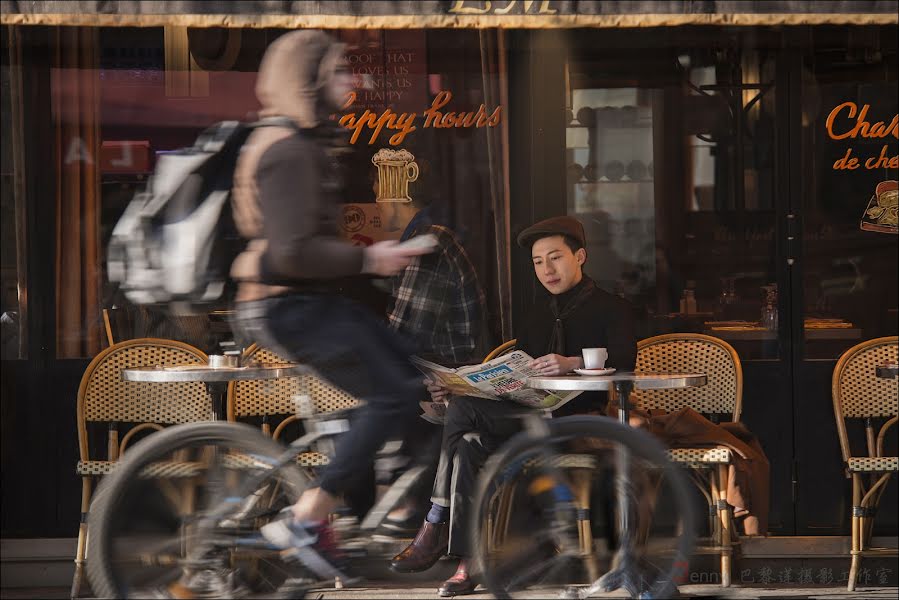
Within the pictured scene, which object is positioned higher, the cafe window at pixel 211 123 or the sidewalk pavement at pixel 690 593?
the cafe window at pixel 211 123

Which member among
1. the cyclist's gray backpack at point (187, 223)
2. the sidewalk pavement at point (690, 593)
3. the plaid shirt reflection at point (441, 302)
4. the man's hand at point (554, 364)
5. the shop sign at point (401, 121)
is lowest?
the sidewalk pavement at point (690, 593)

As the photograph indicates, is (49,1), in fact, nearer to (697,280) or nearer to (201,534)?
(201,534)

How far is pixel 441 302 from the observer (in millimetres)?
6258

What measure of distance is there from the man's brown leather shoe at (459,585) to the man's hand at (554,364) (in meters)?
0.96

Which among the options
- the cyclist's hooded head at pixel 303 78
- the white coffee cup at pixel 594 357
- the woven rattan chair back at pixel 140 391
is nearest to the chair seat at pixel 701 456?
the white coffee cup at pixel 594 357

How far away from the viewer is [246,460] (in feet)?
14.7

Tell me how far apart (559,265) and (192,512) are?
91.0 inches

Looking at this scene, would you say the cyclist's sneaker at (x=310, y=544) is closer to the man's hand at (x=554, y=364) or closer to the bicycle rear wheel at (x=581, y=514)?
the bicycle rear wheel at (x=581, y=514)

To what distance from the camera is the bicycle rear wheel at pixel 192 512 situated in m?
4.43

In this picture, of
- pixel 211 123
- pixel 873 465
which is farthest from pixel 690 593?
pixel 211 123

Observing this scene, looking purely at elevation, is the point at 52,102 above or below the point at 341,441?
above

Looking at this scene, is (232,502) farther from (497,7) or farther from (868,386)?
(868,386)

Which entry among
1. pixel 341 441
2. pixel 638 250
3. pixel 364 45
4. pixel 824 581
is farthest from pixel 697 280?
pixel 341 441

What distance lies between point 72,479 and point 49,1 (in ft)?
8.25
